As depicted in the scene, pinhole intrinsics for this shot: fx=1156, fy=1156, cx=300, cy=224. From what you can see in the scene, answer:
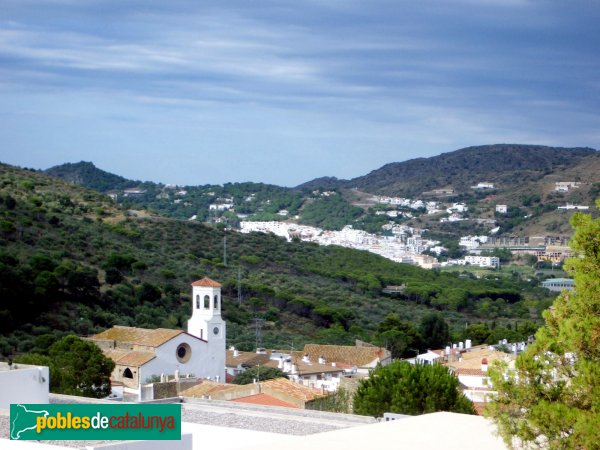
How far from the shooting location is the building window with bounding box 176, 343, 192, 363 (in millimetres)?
31906

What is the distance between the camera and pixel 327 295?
189 feet

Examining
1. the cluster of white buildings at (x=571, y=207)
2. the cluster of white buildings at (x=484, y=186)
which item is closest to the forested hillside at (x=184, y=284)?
the cluster of white buildings at (x=571, y=207)

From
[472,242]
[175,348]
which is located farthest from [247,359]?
[472,242]

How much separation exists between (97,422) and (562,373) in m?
5.12

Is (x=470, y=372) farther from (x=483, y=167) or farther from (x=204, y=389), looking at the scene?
(x=483, y=167)

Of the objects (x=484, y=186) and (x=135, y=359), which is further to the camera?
(x=484, y=186)

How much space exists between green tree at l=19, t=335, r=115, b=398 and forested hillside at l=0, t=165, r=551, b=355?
5154mm

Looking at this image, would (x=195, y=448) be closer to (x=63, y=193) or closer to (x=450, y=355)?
(x=450, y=355)

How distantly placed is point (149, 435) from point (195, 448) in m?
2.55


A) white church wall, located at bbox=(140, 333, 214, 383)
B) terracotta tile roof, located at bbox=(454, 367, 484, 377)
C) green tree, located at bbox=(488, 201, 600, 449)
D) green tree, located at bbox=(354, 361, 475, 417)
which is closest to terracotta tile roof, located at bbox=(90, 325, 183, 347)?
white church wall, located at bbox=(140, 333, 214, 383)

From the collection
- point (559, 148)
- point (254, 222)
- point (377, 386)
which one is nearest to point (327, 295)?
point (377, 386)

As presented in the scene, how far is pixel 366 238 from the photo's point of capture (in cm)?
14112

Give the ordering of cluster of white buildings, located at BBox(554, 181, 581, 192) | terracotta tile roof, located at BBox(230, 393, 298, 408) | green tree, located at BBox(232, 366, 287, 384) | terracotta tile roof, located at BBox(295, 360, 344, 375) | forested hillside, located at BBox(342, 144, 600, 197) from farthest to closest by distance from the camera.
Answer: forested hillside, located at BBox(342, 144, 600, 197) < cluster of white buildings, located at BBox(554, 181, 581, 192) < terracotta tile roof, located at BBox(295, 360, 344, 375) < green tree, located at BBox(232, 366, 287, 384) < terracotta tile roof, located at BBox(230, 393, 298, 408)

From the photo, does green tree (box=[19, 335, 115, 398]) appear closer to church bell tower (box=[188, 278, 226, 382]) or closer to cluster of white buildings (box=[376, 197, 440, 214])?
church bell tower (box=[188, 278, 226, 382])
